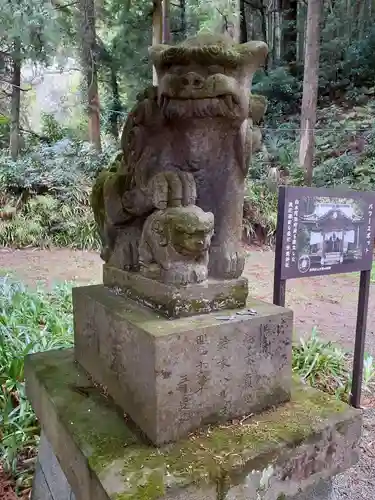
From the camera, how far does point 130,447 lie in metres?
1.34

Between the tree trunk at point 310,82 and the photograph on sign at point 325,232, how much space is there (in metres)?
7.04

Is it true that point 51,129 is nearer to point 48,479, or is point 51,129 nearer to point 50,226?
point 50,226

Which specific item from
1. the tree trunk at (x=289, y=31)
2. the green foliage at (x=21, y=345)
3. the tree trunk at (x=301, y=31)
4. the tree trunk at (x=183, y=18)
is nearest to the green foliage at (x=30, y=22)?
the green foliage at (x=21, y=345)

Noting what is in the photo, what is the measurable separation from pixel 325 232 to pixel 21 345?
2099mm

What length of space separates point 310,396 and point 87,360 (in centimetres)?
95

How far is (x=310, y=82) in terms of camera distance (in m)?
8.82

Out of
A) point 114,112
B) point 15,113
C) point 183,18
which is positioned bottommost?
point 15,113

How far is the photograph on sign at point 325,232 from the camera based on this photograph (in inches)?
84.1

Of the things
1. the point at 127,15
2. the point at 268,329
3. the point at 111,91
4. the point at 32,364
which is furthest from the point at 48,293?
the point at 111,91

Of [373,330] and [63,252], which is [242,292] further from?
[63,252]

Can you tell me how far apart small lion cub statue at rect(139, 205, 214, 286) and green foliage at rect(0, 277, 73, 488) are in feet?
4.65

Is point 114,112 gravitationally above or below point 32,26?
above

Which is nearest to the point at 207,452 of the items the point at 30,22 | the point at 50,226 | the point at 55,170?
the point at 30,22

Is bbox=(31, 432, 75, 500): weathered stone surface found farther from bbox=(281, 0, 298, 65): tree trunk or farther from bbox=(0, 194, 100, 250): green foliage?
bbox=(281, 0, 298, 65): tree trunk
